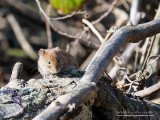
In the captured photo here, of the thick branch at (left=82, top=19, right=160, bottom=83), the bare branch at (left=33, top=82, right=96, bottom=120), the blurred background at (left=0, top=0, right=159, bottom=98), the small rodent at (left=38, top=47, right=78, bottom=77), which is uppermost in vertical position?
the blurred background at (left=0, top=0, right=159, bottom=98)

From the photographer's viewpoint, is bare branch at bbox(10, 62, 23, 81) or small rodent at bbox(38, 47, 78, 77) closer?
bare branch at bbox(10, 62, 23, 81)

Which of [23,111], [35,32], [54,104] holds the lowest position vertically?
[54,104]

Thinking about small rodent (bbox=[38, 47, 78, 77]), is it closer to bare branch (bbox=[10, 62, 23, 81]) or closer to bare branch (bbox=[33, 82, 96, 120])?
bare branch (bbox=[10, 62, 23, 81])

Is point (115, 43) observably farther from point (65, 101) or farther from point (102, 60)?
point (65, 101)

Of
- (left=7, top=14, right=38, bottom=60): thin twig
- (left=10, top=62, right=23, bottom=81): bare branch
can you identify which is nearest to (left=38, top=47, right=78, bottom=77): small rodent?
(left=10, top=62, right=23, bottom=81): bare branch

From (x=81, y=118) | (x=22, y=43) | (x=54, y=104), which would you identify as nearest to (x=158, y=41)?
(x=81, y=118)

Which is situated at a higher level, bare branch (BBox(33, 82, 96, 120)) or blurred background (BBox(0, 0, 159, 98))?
blurred background (BBox(0, 0, 159, 98))

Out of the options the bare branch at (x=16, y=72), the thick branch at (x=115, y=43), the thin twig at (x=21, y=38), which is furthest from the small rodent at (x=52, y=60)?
the thin twig at (x=21, y=38)

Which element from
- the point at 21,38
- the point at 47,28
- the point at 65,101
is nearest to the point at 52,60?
the point at 65,101

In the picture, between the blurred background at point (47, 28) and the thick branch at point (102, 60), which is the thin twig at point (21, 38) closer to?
the blurred background at point (47, 28)

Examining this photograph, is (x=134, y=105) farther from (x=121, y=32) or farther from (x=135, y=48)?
(x=135, y=48)

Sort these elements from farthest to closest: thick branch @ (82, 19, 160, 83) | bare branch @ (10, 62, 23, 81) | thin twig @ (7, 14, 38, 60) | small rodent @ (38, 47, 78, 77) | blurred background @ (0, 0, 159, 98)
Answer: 1. thin twig @ (7, 14, 38, 60)
2. blurred background @ (0, 0, 159, 98)
3. small rodent @ (38, 47, 78, 77)
4. bare branch @ (10, 62, 23, 81)
5. thick branch @ (82, 19, 160, 83)
